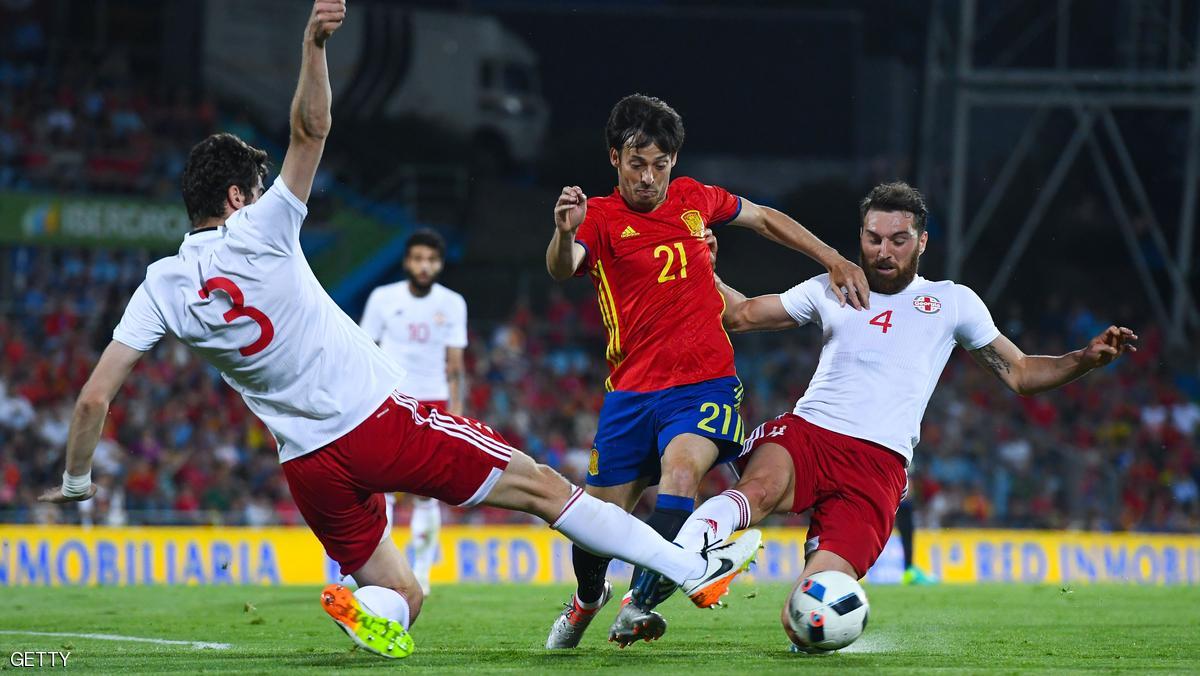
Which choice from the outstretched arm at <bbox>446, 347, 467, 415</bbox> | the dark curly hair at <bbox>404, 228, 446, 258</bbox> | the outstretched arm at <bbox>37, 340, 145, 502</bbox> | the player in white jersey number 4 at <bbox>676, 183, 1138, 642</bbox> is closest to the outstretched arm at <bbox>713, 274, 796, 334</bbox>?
the player in white jersey number 4 at <bbox>676, 183, 1138, 642</bbox>

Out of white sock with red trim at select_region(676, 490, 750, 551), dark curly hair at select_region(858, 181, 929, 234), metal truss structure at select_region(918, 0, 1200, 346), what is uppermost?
metal truss structure at select_region(918, 0, 1200, 346)

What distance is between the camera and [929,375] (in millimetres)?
7223

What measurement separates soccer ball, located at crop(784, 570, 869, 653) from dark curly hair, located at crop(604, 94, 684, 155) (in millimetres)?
2179

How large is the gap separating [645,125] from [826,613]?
2.45 meters

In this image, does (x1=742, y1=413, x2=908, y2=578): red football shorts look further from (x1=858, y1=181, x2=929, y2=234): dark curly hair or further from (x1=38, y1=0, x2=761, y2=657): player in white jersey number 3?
(x1=858, y1=181, x2=929, y2=234): dark curly hair

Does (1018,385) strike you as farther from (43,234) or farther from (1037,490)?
(43,234)

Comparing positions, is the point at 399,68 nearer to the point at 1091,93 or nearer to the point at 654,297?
the point at 1091,93

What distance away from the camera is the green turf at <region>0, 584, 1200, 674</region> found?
6.41 m

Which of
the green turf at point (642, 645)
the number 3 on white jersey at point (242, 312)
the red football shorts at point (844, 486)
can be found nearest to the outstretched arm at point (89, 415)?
the number 3 on white jersey at point (242, 312)

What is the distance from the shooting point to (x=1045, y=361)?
7.12m

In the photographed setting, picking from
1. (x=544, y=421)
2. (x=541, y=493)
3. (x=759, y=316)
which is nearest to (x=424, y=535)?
(x=759, y=316)

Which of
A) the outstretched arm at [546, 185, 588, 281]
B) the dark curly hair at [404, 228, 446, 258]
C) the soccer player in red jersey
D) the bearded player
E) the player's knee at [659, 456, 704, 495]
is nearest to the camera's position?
the outstretched arm at [546, 185, 588, 281]

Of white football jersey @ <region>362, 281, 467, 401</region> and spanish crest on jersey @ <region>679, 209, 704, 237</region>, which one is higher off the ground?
spanish crest on jersey @ <region>679, 209, 704, 237</region>

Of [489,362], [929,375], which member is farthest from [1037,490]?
[929,375]
